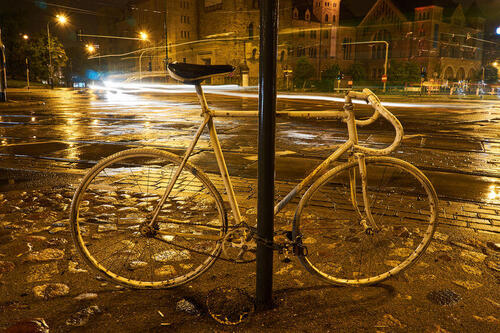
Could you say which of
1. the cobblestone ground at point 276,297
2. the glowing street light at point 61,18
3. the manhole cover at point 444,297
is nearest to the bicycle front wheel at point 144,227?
the cobblestone ground at point 276,297

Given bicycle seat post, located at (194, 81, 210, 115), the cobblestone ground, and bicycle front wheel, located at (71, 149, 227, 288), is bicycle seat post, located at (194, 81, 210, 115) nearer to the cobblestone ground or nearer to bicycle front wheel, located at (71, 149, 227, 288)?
bicycle front wheel, located at (71, 149, 227, 288)

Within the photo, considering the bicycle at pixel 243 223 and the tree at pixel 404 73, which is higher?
the tree at pixel 404 73

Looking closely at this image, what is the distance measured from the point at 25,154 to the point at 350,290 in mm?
6988

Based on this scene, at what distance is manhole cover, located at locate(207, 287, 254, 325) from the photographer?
2.62 metres

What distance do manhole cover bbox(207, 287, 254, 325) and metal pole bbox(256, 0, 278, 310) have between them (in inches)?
4.2

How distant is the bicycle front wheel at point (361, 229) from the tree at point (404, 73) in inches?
2440

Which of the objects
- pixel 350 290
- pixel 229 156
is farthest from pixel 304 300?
pixel 229 156

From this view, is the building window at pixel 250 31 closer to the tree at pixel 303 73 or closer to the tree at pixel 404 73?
the tree at pixel 303 73

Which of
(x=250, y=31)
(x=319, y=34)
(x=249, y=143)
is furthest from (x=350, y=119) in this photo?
(x=319, y=34)

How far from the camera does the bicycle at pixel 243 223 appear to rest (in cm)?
285

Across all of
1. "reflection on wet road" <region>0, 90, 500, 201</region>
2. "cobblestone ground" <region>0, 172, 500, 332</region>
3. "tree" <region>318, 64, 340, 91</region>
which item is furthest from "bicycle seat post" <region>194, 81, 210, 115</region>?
"tree" <region>318, 64, 340, 91</region>

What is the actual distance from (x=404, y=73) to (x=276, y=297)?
6480 cm

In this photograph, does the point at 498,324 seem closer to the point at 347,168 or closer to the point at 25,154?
the point at 347,168

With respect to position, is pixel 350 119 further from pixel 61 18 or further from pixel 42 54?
pixel 42 54
